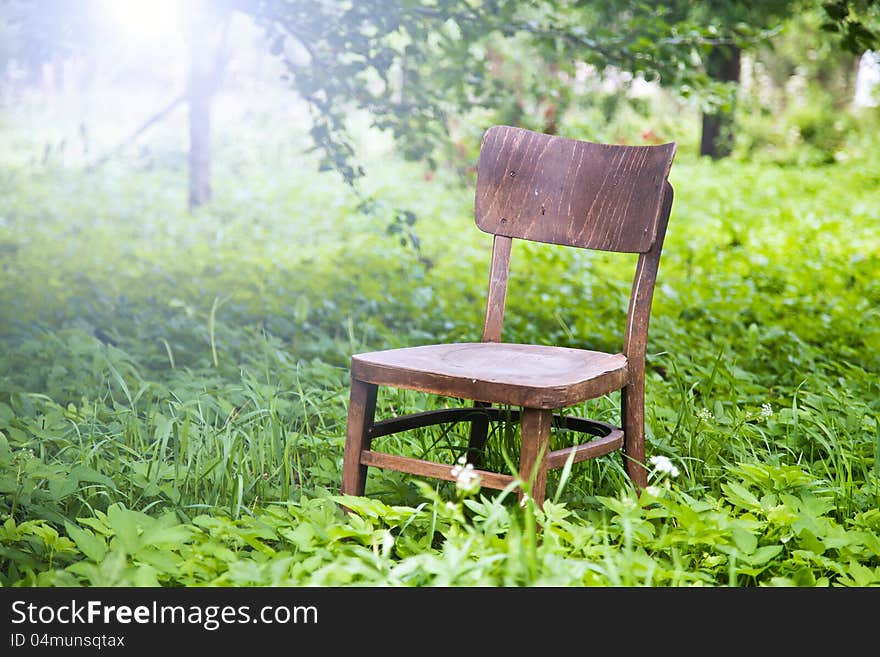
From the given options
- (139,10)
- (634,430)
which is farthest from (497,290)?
(139,10)

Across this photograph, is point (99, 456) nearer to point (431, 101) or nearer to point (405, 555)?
point (405, 555)

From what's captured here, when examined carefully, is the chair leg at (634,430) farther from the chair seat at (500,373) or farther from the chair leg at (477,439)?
the chair leg at (477,439)

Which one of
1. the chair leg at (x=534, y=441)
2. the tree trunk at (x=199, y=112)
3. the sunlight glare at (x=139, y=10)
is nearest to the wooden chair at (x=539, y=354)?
the chair leg at (x=534, y=441)

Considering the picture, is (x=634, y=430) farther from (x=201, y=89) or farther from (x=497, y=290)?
(x=201, y=89)

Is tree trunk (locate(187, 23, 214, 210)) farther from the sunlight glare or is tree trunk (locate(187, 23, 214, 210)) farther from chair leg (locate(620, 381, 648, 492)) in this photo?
chair leg (locate(620, 381, 648, 492))

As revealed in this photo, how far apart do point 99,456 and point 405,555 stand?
1043 mm

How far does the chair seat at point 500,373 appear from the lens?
1.98 meters

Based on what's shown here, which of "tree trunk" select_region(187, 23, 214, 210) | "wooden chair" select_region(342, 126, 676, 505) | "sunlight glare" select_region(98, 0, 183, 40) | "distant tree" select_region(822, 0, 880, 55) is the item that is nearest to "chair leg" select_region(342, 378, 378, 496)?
"wooden chair" select_region(342, 126, 676, 505)

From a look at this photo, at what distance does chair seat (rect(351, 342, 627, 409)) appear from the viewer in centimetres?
198

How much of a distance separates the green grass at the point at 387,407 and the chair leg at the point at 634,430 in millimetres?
52

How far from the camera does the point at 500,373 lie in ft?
6.84

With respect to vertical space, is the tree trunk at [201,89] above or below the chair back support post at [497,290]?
above

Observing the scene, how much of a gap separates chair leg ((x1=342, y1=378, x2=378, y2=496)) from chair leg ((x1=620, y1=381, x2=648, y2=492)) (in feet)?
2.05
